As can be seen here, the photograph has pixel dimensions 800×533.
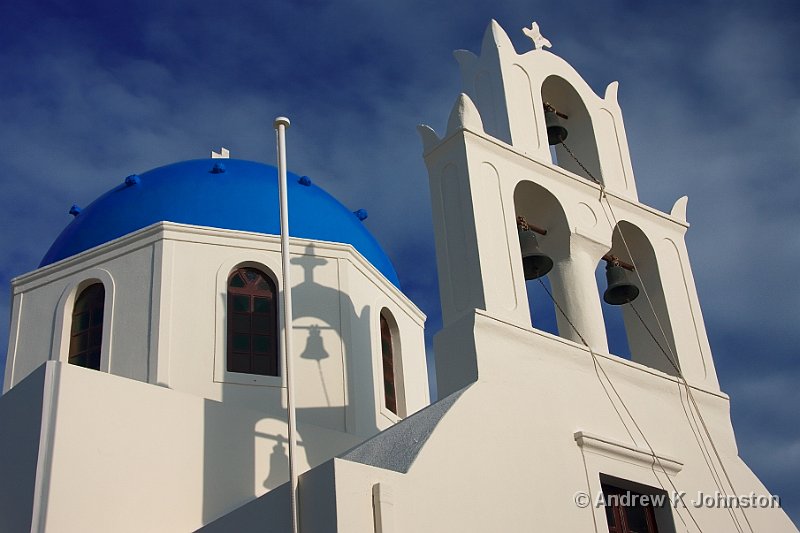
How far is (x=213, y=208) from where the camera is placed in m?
13.0

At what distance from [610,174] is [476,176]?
6.83ft

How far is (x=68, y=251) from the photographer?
13125mm

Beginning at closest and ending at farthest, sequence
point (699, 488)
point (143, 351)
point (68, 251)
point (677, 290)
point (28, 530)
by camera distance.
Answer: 1. point (28, 530)
2. point (699, 488)
3. point (677, 290)
4. point (143, 351)
5. point (68, 251)

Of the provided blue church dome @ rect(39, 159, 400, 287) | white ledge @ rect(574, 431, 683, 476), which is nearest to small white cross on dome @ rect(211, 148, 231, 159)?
blue church dome @ rect(39, 159, 400, 287)

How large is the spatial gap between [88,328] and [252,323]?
5.77ft

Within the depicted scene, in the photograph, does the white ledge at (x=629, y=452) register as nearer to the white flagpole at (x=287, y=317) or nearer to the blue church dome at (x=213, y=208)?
the white flagpole at (x=287, y=317)

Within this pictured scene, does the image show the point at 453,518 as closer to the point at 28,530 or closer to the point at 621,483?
the point at 621,483

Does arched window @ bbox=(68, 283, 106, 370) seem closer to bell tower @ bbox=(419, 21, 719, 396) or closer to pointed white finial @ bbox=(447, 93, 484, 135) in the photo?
bell tower @ bbox=(419, 21, 719, 396)

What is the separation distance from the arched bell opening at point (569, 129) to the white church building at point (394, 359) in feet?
0.08

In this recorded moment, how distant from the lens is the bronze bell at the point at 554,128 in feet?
37.4

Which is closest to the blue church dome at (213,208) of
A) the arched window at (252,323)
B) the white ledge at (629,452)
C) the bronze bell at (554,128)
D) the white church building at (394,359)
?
the white church building at (394,359)

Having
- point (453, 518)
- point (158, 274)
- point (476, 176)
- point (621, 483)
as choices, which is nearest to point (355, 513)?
point (453, 518)

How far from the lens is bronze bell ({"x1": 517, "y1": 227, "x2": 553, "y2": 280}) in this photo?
10.1 m

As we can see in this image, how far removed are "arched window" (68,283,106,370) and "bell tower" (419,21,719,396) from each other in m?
4.36
